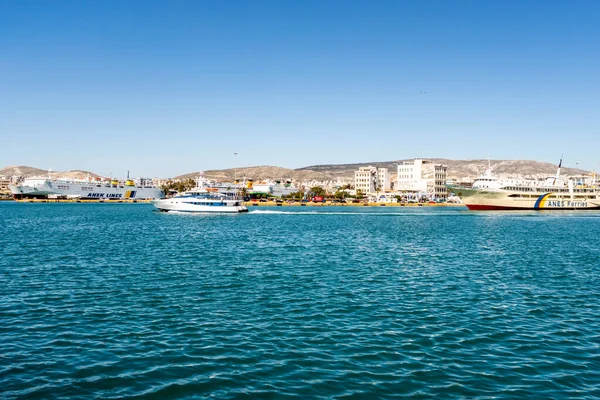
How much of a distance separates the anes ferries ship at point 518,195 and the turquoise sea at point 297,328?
103075mm

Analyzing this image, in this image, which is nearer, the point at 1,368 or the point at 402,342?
the point at 1,368

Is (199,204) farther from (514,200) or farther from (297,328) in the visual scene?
(297,328)

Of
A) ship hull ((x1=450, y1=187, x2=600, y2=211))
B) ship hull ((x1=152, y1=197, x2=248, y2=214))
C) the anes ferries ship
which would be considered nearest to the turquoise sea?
ship hull ((x1=152, y1=197, x2=248, y2=214))

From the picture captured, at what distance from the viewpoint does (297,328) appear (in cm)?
1645

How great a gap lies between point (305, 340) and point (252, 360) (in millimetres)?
2357

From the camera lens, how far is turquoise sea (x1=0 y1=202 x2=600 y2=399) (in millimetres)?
11703

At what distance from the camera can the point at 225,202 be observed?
107m

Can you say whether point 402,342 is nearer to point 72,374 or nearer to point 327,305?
point 327,305

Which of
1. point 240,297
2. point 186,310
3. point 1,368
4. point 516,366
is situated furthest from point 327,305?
point 1,368

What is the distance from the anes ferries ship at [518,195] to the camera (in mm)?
131125

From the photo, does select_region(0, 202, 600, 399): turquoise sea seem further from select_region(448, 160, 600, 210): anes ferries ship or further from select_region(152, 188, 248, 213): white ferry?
select_region(448, 160, 600, 210): anes ferries ship

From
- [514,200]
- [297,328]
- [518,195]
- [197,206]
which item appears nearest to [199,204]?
[197,206]

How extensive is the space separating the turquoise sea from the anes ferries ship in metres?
103

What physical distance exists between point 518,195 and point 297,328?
13147 centimetres
